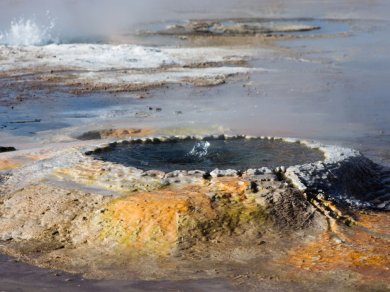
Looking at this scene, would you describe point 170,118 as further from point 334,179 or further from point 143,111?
point 334,179

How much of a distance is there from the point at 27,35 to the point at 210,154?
1354 cm

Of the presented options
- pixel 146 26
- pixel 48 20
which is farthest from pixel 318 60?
pixel 48 20

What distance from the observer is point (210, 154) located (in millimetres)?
6059

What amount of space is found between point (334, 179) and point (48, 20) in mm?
17241

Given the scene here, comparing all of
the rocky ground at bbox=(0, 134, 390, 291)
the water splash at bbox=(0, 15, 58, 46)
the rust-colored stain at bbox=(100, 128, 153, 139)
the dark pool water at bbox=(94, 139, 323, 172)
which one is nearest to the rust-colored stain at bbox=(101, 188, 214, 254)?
the rocky ground at bbox=(0, 134, 390, 291)

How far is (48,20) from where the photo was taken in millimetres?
21312

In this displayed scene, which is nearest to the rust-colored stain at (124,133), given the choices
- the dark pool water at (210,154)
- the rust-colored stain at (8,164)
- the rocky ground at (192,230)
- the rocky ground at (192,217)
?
the rocky ground at (192,217)

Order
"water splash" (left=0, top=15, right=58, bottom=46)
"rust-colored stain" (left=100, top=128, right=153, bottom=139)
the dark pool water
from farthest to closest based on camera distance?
"water splash" (left=0, top=15, right=58, bottom=46), "rust-colored stain" (left=100, top=128, right=153, bottom=139), the dark pool water

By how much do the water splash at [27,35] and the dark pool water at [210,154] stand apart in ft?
40.6

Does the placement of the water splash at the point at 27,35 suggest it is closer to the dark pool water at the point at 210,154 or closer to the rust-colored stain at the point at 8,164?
the rust-colored stain at the point at 8,164

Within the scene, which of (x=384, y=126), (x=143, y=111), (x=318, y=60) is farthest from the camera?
(x=318, y=60)

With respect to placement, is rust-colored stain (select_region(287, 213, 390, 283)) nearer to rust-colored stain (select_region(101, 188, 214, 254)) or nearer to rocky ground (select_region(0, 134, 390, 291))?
rocky ground (select_region(0, 134, 390, 291))

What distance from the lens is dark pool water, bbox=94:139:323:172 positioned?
5742 mm

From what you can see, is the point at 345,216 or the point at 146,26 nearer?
the point at 345,216
